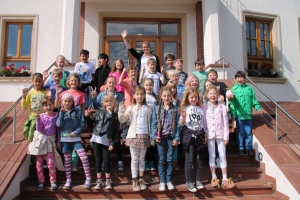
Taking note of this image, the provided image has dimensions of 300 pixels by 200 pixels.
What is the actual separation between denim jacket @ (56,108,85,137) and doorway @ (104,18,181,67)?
510 cm

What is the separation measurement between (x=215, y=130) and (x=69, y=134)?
2.26m

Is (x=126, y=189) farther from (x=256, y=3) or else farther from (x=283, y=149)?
(x=256, y=3)

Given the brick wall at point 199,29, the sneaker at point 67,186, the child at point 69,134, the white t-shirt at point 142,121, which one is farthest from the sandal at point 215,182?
the brick wall at point 199,29

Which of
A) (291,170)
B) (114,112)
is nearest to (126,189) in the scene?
(114,112)

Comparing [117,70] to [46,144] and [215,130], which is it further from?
[215,130]

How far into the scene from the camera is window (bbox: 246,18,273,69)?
8922mm

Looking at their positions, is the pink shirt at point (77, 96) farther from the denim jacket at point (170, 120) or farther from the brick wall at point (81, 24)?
the brick wall at point (81, 24)

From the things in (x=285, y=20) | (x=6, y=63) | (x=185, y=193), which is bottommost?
(x=185, y=193)

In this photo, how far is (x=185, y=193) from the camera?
3.84m

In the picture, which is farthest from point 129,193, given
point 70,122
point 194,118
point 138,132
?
point 194,118

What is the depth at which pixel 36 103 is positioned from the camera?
169 inches

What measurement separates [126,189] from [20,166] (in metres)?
1.64

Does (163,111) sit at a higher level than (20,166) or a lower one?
higher

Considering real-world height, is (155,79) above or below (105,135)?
above
